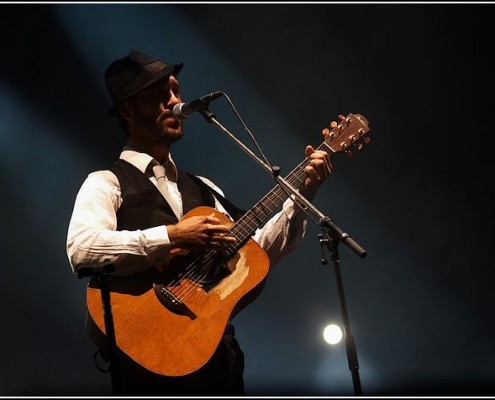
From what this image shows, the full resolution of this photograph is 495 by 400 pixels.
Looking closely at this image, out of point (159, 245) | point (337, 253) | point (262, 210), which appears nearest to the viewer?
point (337, 253)

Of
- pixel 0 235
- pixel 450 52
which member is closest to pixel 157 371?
pixel 0 235

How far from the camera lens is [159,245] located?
2461mm

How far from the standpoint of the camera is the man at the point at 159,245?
239cm

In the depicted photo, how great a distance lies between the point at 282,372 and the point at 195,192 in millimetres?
2087

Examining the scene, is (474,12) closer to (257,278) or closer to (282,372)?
(282,372)

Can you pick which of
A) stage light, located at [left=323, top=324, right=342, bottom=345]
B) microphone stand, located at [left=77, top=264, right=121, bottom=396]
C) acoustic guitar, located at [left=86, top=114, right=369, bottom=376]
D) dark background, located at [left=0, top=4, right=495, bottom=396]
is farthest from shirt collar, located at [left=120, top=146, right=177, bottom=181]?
stage light, located at [left=323, top=324, right=342, bottom=345]

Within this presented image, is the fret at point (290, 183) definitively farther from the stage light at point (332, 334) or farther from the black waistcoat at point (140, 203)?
the stage light at point (332, 334)

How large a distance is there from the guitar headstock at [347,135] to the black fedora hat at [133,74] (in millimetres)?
708

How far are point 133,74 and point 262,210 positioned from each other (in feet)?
2.65

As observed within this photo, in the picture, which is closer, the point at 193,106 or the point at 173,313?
the point at 173,313

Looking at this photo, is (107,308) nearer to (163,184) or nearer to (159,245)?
(159,245)

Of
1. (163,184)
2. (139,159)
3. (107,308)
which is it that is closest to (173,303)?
(107,308)

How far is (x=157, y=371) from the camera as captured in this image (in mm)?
2340

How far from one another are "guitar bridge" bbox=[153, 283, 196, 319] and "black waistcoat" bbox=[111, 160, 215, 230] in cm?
28
